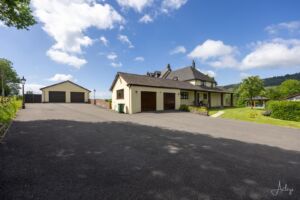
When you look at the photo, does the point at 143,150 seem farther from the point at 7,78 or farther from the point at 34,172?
→ the point at 7,78

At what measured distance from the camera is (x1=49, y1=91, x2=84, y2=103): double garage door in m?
36.6

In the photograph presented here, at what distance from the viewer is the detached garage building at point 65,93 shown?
3622 cm

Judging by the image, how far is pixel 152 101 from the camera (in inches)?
844

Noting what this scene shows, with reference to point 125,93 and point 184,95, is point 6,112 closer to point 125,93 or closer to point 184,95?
point 125,93

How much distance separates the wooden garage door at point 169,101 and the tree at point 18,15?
16.5m

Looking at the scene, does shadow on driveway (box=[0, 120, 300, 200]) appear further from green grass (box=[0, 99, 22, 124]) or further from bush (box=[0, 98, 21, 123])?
bush (box=[0, 98, 21, 123])

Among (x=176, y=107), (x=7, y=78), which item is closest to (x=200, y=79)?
(x=176, y=107)

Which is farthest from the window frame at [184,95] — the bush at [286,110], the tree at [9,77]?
the tree at [9,77]

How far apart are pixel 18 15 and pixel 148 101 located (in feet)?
48.5

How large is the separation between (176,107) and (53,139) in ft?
61.9
